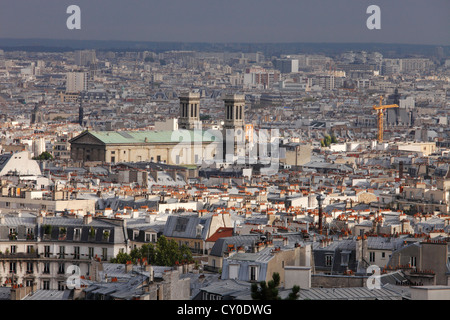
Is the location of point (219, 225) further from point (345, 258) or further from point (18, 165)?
point (18, 165)

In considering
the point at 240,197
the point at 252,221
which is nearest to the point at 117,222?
the point at 252,221

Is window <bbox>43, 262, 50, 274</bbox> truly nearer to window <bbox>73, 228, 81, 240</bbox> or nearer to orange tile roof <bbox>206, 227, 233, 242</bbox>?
window <bbox>73, 228, 81, 240</bbox>

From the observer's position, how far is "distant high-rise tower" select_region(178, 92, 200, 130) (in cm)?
8044

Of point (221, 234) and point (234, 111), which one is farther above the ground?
point (234, 111)

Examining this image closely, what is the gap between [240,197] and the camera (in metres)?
39.2

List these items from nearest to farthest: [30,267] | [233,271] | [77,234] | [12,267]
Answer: [233,271] < [12,267] < [30,267] < [77,234]

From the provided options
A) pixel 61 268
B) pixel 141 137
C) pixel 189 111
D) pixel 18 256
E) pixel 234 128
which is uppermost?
pixel 189 111

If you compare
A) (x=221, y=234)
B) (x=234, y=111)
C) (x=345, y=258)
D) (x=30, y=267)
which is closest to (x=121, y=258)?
(x=30, y=267)

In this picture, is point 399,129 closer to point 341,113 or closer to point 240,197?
point 341,113

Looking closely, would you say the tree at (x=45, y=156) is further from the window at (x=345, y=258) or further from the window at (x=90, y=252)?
the window at (x=345, y=258)

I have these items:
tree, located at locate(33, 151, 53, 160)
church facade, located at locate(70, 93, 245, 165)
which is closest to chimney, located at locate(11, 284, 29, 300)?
church facade, located at locate(70, 93, 245, 165)

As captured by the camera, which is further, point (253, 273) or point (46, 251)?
point (46, 251)

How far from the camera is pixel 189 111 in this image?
81.3 meters
